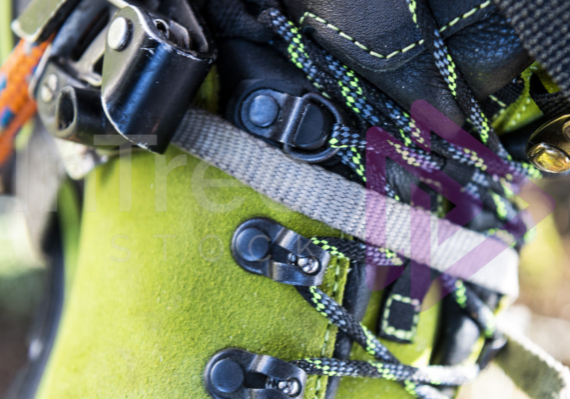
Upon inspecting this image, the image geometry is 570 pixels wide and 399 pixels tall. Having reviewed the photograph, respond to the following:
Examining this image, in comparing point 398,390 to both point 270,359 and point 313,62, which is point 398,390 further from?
point 313,62

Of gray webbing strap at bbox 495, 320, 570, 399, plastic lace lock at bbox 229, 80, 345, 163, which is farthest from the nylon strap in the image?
gray webbing strap at bbox 495, 320, 570, 399

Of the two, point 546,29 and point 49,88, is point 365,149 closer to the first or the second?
point 546,29

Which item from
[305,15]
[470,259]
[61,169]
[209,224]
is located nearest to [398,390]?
[470,259]

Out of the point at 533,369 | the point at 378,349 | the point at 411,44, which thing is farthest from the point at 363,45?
the point at 533,369

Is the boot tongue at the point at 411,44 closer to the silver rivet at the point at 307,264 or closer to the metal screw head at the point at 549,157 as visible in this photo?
the metal screw head at the point at 549,157

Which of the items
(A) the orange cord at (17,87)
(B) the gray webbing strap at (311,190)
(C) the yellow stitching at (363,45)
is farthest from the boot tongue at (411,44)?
(A) the orange cord at (17,87)

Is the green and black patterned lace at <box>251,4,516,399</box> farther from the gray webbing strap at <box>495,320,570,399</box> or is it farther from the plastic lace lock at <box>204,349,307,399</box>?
the gray webbing strap at <box>495,320,570,399</box>
